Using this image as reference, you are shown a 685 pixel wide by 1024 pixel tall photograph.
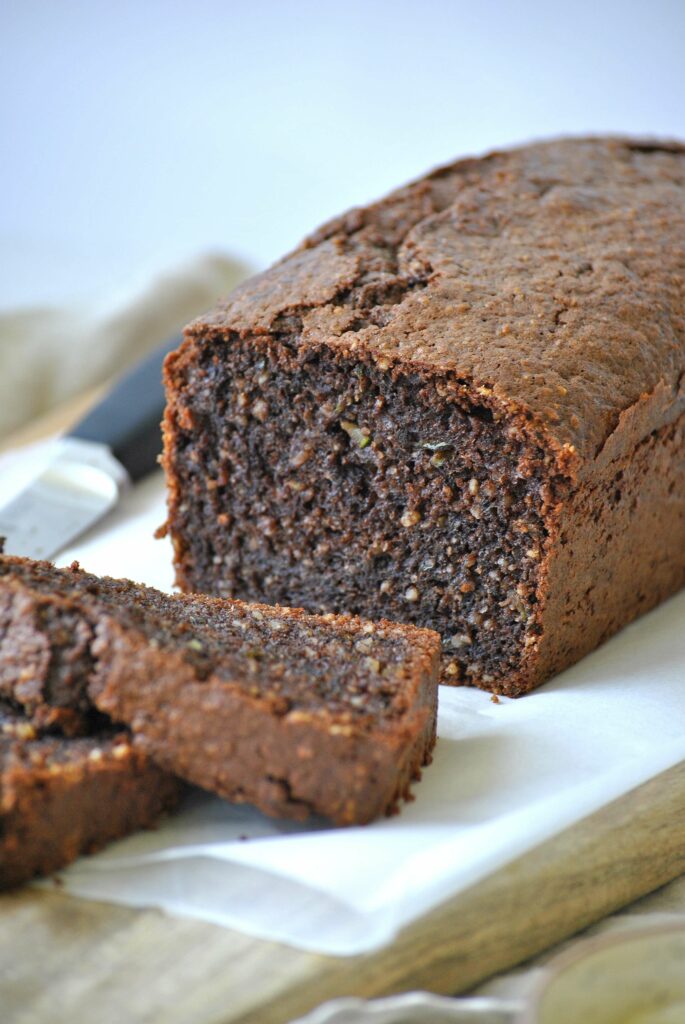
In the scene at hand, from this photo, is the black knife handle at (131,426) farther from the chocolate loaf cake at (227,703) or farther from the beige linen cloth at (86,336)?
the chocolate loaf cake at (227,703)

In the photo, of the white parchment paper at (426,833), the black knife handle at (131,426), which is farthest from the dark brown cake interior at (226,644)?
the black knife handle at (131,426)

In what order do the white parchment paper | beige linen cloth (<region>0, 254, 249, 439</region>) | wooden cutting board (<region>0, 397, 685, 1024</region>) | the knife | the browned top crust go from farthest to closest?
1. beige linen cloth (<region>0, 254, 249, 439</region>)
2. the knife
3. the browned top crust
4. the white parchment paper
5. wooden cutting board (<region>0, 397, 685, 1024</region>)

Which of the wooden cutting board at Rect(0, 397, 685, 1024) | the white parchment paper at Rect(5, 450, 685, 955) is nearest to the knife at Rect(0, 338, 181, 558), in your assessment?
the white parchment paper at Rect(5, 450, 685, 955)

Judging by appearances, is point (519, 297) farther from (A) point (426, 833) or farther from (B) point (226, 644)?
(A) point (426, 833)

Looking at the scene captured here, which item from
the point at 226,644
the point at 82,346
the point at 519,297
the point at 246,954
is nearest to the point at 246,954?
the point at 246,954

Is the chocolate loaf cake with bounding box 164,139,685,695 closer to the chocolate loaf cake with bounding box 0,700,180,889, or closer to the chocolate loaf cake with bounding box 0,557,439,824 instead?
the chocolate loaf cake with bounding box 0,557,439,824

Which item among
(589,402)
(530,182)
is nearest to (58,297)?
(530,182)

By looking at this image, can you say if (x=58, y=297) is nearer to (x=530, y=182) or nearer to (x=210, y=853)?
(x=530, y=182)
